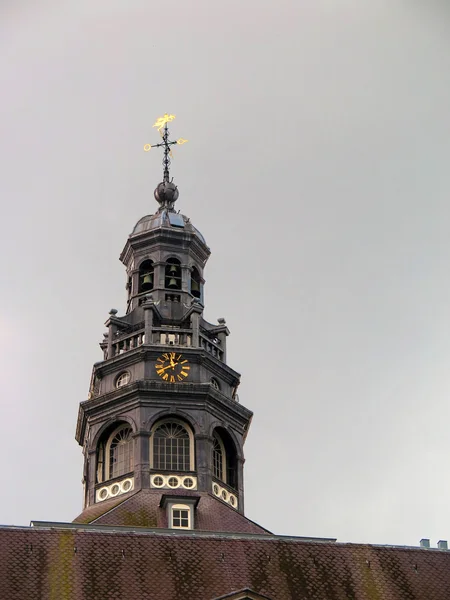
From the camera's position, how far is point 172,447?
72.7 meters

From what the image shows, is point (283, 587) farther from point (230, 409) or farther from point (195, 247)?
point (195, 247)

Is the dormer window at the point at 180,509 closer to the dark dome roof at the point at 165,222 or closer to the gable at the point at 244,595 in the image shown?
the gable at the point at 244,595

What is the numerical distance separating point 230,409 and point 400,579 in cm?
1673

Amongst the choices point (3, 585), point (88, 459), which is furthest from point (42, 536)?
point (88, 459)

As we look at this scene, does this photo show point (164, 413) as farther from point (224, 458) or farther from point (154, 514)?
point (154, 514)

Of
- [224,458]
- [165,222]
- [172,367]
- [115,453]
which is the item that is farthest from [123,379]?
[165,222]

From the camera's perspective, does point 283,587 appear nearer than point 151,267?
Yes

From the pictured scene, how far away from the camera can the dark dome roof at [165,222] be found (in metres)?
82.8

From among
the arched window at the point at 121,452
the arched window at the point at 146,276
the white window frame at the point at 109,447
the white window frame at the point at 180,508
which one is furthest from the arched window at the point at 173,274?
the white window frame at the point at 180,508

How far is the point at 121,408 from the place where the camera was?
73812mm

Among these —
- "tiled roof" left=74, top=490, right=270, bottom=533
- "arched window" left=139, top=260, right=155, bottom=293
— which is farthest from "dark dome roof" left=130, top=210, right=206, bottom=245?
"tiled roof" left=74, top=490, right=270, bottom=533

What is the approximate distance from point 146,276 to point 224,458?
1236 cm

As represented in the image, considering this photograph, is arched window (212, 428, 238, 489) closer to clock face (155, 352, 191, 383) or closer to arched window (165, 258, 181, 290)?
clock face (155, 352, 191, 383)

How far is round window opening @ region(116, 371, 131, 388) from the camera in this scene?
247ft
